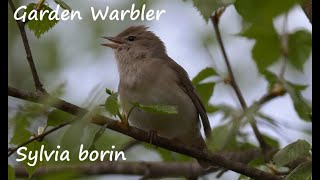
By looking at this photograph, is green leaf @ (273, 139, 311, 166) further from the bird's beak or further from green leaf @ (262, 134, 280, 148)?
the bird's beak

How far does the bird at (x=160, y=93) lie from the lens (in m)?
5.71

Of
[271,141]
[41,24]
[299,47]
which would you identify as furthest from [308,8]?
[271,141]

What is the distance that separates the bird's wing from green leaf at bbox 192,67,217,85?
0.60 meters

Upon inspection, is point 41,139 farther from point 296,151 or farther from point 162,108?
point 296,151

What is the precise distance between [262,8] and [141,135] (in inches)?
52.1

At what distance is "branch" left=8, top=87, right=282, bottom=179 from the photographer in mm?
3373

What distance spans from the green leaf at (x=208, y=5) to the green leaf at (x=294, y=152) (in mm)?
879

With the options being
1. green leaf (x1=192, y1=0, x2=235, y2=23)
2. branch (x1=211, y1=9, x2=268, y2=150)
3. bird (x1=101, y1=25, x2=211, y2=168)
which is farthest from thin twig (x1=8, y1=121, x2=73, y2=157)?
bird (x1=101, y1=25, x2=211, y2=168)

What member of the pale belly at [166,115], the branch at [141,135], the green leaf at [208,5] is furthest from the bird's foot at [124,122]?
the pale belly at [166,115]

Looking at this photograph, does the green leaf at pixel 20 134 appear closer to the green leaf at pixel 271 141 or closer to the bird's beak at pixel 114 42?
the bird's beak at pixel 114 42

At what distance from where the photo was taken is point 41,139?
3699 millimetres

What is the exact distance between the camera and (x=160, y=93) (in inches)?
225
